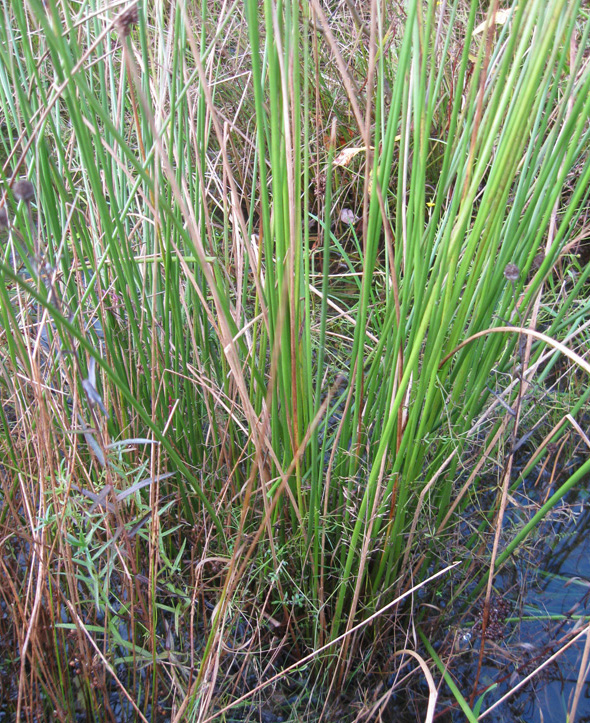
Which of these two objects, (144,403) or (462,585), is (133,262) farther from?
(462,585)

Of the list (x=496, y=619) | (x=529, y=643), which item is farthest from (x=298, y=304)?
(x=529, y=643)

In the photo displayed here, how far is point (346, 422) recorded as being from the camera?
2.94ft

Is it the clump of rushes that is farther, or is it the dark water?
the dark water

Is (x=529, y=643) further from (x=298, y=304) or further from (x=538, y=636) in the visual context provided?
(x=298, y=304)

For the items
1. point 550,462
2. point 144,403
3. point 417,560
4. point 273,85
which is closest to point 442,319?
point 273,85

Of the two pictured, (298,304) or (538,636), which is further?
(538,636)

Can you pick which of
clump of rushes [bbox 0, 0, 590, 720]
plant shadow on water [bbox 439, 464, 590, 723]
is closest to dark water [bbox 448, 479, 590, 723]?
plant shadow on water [bbox 439, 464, 590, 723]

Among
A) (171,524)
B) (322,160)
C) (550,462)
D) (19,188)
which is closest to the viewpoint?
(19,188)

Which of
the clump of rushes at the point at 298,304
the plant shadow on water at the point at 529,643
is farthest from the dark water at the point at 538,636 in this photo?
the clump of rushes at the point at 298,304

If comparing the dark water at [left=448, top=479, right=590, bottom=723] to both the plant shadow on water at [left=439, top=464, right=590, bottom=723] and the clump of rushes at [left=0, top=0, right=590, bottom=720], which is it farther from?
the clump of rushes at [left=0, top=0, right=590, bottom=720]

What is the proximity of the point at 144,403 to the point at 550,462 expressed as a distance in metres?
0.99

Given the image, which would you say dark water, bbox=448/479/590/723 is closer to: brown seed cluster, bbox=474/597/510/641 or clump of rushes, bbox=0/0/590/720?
brown seed cluster, bbox=474/597/510/641

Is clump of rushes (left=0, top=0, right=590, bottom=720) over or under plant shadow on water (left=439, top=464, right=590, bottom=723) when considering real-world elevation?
over

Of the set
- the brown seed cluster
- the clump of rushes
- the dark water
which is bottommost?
the dark water
